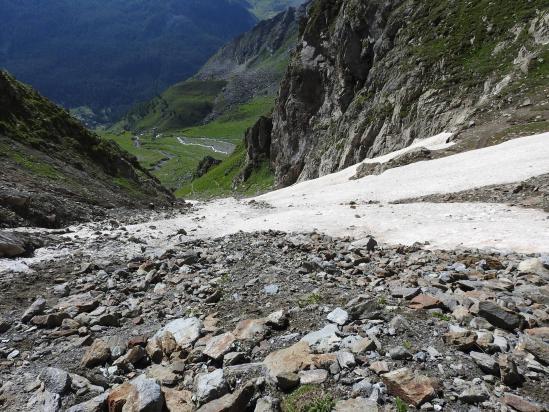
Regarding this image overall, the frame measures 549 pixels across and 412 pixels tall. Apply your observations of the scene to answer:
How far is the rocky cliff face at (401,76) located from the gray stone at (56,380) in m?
38.4

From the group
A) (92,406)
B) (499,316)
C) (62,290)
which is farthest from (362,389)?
(62,290)

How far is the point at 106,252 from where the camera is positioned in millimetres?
18344

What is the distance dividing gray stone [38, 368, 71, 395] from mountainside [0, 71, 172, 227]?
17107 millimetres

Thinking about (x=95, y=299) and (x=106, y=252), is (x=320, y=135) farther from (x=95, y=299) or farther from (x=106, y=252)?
(x=95, y=299)

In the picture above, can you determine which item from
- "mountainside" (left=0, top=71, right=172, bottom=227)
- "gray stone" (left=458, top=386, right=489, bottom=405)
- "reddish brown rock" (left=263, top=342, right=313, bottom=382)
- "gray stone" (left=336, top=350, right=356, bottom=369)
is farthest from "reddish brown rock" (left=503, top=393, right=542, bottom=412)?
"mountainside" (left=0, top=71, right=172, bottom=227)

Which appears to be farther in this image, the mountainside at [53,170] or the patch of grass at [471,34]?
the patch of grass at [471,34]

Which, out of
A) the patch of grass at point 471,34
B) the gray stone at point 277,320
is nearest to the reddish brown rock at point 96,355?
the gray stone at point 277,320

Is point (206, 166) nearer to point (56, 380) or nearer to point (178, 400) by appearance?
point (56, 380)

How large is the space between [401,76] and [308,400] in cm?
6272

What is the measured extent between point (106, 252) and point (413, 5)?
69.1m

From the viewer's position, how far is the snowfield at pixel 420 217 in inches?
613

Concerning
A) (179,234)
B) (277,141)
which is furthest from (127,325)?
(277,141)

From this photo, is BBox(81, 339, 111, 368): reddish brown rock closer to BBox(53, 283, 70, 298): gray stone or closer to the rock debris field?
the rock debris field

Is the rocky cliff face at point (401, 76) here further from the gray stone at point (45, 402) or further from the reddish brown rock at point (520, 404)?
the gray stone at point (45, 402)
